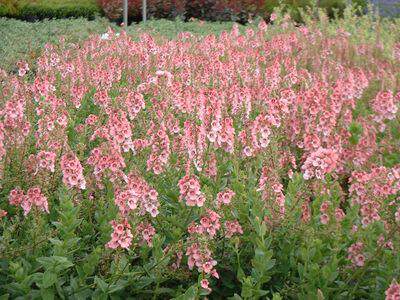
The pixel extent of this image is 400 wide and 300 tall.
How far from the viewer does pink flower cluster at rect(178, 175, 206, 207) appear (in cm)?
253

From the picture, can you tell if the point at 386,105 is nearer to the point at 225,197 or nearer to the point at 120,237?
the point at 225,197

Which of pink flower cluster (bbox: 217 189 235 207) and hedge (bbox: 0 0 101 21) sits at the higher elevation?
pink flower cluster (bbox: 217 189 235 207)

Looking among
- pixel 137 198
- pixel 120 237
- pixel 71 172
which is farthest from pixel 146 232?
pixel 71 172

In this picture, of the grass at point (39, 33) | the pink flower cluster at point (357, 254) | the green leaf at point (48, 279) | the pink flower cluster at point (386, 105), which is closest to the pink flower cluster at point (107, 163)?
the green leaf at point (48, 279)

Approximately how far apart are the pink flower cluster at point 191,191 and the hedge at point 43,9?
43.2 ft

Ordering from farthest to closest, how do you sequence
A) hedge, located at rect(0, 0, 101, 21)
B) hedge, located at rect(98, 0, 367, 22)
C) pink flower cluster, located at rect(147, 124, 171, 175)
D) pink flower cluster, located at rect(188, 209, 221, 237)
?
hedge, located at rect(0, 0, 101, 21), hedge, located at rect(98, 0, 367, 22), pink flower cluster, located at rect(147, 124, 171, 175), pink flower cluster, located at rect(188, 209, 221, 237)

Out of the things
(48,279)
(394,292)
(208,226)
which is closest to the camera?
(394,292)

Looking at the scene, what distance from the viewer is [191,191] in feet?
8.34

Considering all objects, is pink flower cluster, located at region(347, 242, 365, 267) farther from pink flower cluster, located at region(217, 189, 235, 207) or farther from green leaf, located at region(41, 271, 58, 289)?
green leaf, located at region(41, 271, 58, 289)

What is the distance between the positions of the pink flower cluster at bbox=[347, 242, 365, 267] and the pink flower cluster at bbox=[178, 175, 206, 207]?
24.5 inches

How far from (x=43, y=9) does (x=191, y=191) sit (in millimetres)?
13968

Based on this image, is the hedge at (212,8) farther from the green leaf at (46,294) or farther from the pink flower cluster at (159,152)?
the green leaf at (46,294)

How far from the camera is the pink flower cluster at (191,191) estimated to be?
8.29ft

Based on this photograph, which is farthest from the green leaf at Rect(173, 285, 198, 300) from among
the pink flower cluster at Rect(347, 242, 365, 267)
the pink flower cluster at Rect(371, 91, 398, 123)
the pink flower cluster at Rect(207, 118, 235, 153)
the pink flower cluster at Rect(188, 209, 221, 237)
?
the pink flower cluster at Rect(371, 91, 398, 123)
